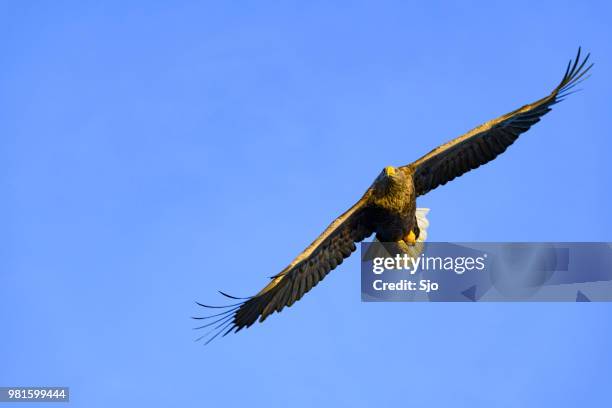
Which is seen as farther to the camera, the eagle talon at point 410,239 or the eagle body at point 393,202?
the eagle talon at point 410,239

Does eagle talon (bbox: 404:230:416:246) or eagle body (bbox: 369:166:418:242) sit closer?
eagle body (bbox: 369:166:418:242)

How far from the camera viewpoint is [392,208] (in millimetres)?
21109

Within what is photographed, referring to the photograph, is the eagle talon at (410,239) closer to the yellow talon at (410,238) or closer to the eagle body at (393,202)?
the yellow talon at (410,238)

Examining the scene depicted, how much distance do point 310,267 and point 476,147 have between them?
86.2 inches

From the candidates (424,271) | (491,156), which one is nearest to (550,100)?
(491,156)

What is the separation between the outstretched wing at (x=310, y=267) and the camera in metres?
21.2

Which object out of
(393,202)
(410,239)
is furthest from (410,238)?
(393,202)

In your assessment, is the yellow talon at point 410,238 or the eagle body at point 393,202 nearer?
the eagle body at point 393,202

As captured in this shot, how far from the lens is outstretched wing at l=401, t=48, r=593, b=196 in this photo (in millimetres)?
21422

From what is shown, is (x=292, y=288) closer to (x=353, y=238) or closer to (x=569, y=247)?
(x=353, y=238)

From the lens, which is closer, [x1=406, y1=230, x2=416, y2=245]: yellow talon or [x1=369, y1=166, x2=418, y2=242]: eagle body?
[x1=369, y1=166, x2=418, y2=242]: eagle body

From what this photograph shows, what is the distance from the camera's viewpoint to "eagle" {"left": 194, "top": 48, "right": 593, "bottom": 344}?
21.1 metres

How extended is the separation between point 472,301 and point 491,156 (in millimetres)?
1562

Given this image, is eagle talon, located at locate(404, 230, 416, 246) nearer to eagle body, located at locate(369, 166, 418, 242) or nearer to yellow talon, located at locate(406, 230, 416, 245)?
yellow talon, located at locate(406, 230, 416, 245)
